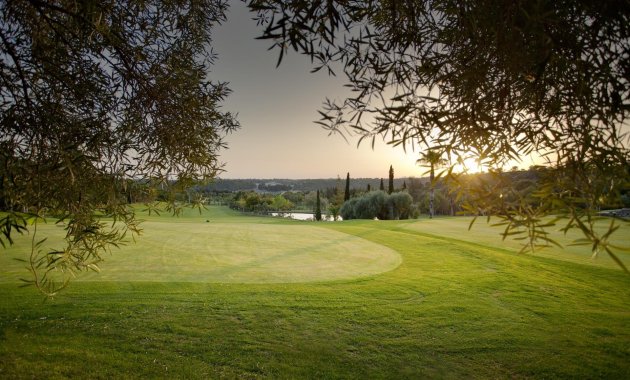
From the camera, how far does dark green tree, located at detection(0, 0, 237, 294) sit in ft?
10.9

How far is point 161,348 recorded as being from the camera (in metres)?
5.60

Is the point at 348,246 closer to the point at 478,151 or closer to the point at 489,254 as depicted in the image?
the point at 489,254

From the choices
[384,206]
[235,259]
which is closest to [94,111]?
[235,259]

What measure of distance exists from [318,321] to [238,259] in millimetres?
6216

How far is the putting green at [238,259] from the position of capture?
32.1 ft

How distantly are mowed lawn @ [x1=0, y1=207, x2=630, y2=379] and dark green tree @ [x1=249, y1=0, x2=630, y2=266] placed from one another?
4167 mm

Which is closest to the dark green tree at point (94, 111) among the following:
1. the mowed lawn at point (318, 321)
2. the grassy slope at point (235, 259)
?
the mowed lawn at point (318, 321)

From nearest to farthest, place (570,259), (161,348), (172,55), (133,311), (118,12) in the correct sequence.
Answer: (118,12) < (172,55) < (161,348) < (133,311) < (570,259)

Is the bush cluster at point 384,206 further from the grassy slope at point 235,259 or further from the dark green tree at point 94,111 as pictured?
the dark green tree at point 94,111

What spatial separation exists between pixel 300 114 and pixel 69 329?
805 centimetres

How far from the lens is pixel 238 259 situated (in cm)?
1230

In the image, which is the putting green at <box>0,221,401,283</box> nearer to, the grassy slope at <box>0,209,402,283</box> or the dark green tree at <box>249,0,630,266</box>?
the grassy slope at <box>0,209,402,283</box>

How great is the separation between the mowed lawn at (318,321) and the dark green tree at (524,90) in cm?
417

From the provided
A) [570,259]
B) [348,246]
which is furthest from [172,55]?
[570,259]
